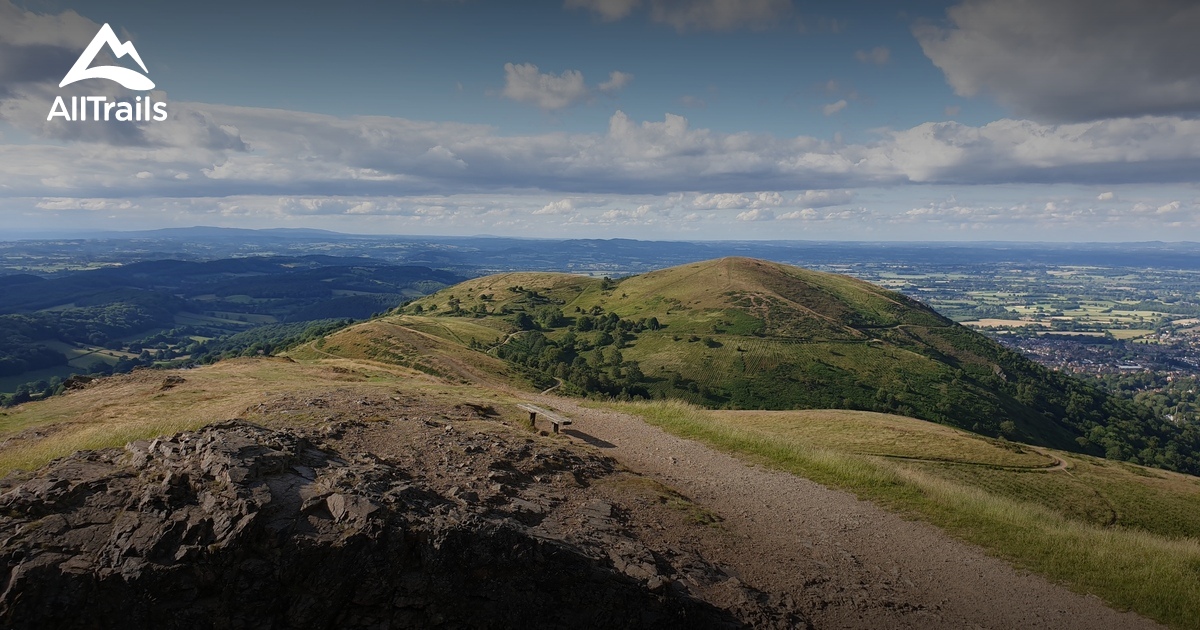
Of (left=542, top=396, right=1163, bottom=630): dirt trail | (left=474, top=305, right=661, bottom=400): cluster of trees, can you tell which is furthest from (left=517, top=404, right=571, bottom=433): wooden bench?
(left=474, top=305, right=661, bottom=400): cluster of trees

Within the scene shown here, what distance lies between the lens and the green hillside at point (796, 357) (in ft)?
360

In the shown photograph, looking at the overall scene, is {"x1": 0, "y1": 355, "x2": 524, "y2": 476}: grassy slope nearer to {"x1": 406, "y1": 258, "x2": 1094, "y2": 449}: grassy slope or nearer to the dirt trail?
the dirt trail

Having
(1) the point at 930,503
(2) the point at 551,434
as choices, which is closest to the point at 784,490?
(1) the point at 930,503

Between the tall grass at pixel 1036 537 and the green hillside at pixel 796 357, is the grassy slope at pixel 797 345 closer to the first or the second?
the green hillside at pixel 796 357

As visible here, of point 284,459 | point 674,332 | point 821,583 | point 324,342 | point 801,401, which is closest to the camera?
point 284,459

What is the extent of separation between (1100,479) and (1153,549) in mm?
32766

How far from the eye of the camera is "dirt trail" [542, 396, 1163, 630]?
485 inches

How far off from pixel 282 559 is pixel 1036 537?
60.8 feet

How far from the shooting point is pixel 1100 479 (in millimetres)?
40312

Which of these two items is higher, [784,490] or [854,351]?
[784,490]

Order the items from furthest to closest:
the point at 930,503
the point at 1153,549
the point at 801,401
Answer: the point at 801,401
the point at 930,503
the point at 1153,549

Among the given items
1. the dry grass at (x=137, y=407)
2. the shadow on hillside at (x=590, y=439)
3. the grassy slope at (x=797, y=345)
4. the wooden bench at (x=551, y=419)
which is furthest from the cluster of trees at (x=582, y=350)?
the shadow on hillside at (x=590, y=439)

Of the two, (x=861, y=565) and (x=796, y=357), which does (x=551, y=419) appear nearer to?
(x=861, y=565)

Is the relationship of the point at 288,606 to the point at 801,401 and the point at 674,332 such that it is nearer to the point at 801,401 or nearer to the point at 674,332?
the point at 801,401
